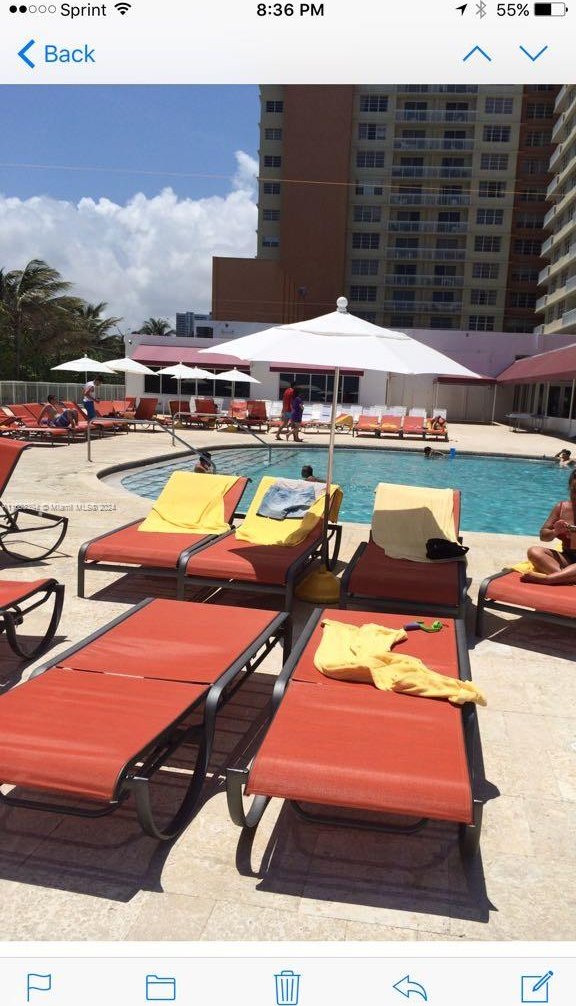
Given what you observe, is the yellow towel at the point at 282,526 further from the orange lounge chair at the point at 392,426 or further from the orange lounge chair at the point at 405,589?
the orange lounge chair at the point at 392,426

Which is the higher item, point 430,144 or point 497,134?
point 497,134

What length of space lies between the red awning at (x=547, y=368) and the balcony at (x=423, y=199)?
24.8 m

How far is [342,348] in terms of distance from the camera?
538 cm

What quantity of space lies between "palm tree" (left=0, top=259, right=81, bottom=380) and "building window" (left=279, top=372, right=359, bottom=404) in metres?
12.4

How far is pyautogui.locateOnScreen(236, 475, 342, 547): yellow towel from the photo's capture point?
6.25 metres

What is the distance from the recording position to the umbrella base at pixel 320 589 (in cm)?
606

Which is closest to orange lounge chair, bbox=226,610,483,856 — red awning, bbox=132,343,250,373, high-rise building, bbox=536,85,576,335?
red awning, bbox=132,343,250,373

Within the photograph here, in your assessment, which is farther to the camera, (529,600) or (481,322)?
(481,322)

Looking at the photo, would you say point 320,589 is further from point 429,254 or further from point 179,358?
point 429,254
